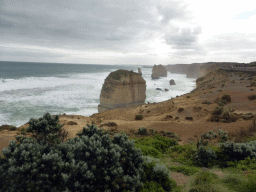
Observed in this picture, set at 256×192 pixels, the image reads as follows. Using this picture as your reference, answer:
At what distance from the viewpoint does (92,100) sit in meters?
36.5

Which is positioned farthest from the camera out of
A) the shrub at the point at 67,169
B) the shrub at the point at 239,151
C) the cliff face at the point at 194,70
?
the cliff face at the point at 194,70

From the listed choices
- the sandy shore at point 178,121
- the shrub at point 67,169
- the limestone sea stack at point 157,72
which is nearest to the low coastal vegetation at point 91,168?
the shrub at point 67,169

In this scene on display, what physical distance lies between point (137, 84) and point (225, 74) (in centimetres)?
2455

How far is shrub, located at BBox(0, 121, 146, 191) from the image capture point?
321 centimetres

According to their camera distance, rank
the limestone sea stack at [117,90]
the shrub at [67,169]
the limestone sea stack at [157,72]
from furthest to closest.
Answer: the limestone sea stack at [157,72], the limestone sea stack at [117,90], the shrub at [67,169]

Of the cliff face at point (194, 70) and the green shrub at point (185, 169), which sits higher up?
the cliff face at point (194, 70)

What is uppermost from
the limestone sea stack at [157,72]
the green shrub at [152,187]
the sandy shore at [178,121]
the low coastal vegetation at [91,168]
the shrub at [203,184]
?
the limestone sea stack at [157,72]

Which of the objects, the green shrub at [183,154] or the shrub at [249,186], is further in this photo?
the green shrub at [183,154]

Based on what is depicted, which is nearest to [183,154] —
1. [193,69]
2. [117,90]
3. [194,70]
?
[117,90]

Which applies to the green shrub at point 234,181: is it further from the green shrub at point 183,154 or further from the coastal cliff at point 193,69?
the coastal cliff at point 193,69

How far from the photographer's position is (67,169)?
3.47 meters

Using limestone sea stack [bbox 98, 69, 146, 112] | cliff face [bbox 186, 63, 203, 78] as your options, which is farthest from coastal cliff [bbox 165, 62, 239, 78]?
limestone sea stack [bbox 98, 69, 146, 112]

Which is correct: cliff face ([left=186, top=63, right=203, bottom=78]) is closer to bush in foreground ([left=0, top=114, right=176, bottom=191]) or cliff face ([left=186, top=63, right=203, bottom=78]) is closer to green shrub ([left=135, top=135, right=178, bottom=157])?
green shrub ([left=135, top=135, right=178, bottom=157])

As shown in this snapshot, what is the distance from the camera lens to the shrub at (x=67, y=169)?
10.5 ft
